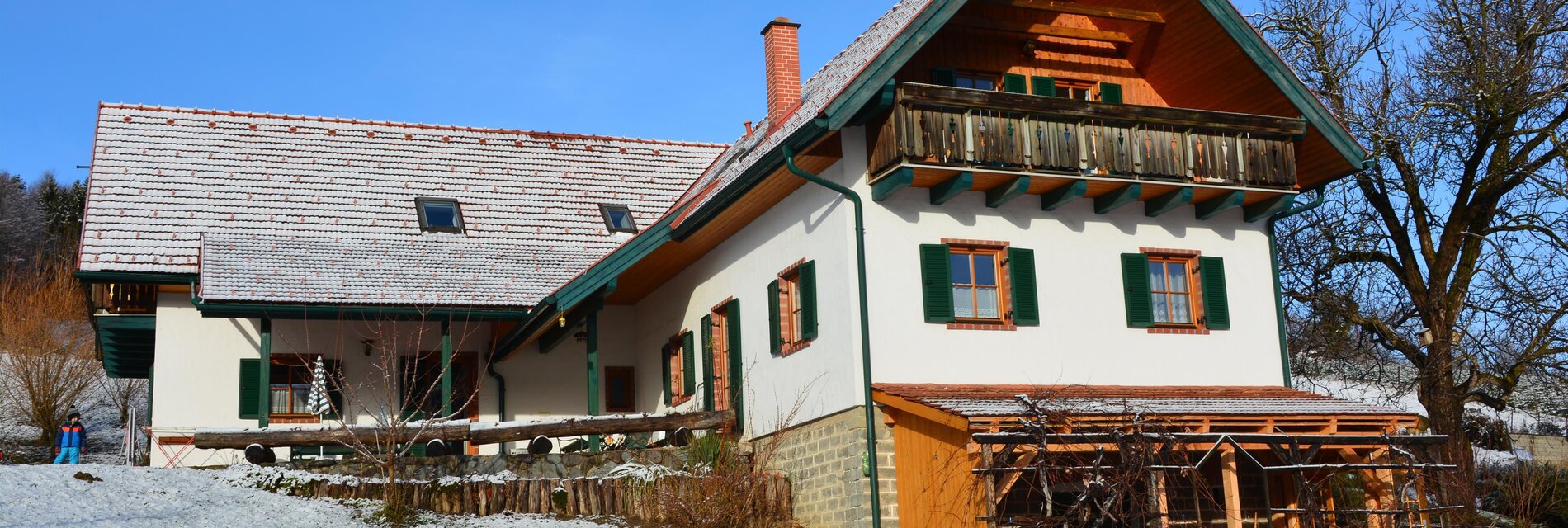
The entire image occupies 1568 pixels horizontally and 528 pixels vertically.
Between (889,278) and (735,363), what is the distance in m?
4.05

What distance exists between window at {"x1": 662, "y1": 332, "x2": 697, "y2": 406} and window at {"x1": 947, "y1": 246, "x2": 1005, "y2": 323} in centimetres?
549

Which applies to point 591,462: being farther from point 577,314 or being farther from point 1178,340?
point 1178,340

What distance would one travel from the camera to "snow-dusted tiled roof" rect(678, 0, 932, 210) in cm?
1931

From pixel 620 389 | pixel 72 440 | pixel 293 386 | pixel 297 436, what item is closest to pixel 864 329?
pixel 297 436

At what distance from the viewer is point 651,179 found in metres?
28.5

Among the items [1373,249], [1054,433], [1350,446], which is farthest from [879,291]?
[1373,249]

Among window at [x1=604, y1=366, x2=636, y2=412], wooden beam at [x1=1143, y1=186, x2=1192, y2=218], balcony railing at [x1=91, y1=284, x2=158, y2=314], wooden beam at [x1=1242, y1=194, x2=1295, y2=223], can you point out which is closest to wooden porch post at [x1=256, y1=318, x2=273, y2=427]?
balcony railing at [x1=91, y1=284, x2=158, y2=314]

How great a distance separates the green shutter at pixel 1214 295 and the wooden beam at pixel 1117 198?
1328mm

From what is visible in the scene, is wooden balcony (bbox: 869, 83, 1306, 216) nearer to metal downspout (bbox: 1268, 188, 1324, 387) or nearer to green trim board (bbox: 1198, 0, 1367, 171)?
green trim board (bbox: 1198, 0, 1367, 171)

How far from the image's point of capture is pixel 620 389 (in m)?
24.9

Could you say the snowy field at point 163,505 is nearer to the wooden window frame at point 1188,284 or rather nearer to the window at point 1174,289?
the window at point 1174,289

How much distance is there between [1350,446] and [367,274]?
1404 centimetres

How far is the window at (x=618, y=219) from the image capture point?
2655 cm

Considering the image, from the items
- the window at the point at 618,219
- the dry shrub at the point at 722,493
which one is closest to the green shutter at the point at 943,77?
the dry shrub at the point at 722,493
